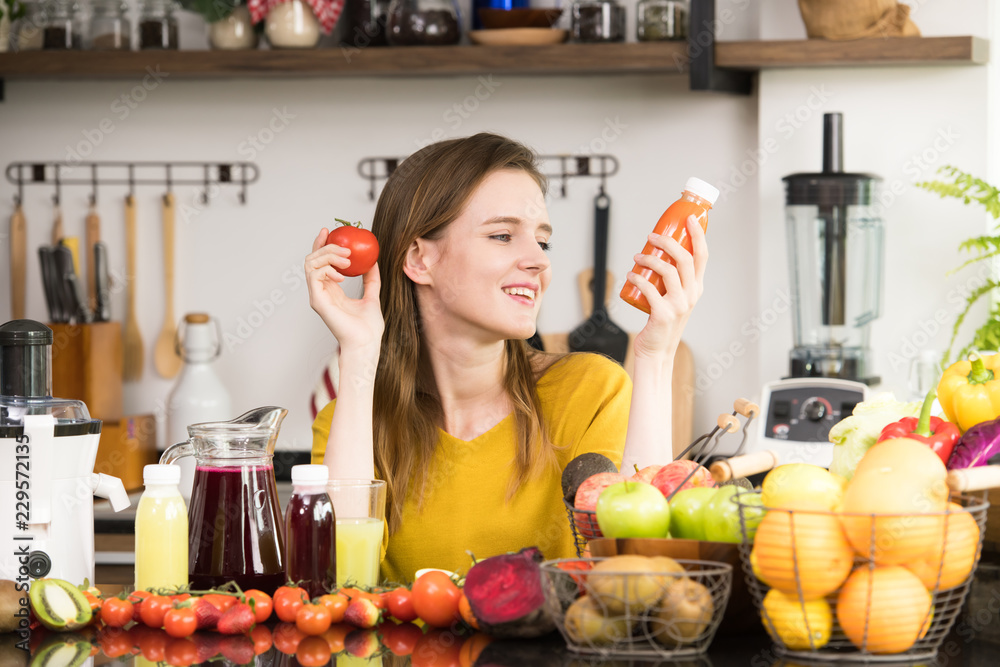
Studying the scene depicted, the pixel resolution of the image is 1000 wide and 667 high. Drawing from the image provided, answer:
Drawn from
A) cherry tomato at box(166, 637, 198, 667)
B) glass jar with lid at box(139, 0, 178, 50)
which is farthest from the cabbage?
glass jar with lid at box(139, 0, 178, 50)

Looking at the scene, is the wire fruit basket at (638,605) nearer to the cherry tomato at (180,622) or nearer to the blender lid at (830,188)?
the cherry tomato at (180,622)

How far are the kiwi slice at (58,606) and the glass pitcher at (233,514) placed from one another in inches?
4.3

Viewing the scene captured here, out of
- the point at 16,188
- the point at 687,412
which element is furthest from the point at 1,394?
the point at 16,188

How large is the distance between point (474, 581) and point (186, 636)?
27 centimetres

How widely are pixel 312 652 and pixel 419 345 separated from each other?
2.84 feet

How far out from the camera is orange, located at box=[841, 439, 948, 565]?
815 millimetres

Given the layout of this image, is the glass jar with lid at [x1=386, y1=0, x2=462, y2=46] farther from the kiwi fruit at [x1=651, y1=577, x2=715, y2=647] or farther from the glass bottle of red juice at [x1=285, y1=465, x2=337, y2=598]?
the kiwi fruit at [x1=651, y1=577, x2=715, y2=647]

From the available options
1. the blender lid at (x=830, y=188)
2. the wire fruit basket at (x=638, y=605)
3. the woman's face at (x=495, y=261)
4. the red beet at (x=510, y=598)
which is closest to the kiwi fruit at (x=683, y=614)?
the wire fruit basket at (x=638, y=605)

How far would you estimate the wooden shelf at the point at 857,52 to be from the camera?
2.37 m

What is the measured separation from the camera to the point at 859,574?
2.71ft

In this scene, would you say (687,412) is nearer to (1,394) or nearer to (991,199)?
(991,199)

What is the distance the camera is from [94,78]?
2846 millimetres

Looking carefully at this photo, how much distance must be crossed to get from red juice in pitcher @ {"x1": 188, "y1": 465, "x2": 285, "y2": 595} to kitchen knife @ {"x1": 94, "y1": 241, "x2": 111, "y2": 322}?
194 cm

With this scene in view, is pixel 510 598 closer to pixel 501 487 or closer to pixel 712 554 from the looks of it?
pixel 712 554
